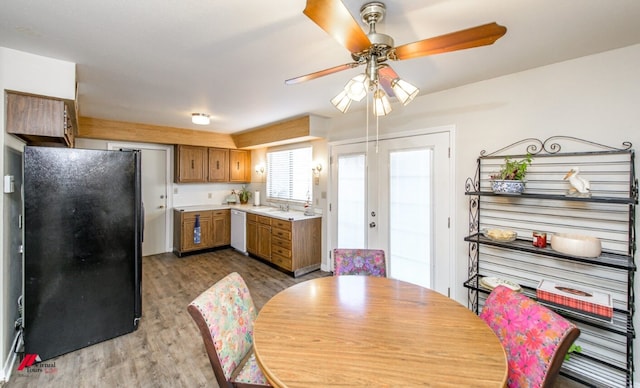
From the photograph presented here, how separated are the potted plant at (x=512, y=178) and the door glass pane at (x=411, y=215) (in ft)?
2.45

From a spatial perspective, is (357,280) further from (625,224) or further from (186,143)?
(186,143)

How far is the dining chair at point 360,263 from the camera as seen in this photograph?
7.76 ft

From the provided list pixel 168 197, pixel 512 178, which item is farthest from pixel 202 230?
pixel 512 178

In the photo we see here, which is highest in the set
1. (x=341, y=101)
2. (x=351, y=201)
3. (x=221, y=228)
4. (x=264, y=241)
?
(x=341, y=101)

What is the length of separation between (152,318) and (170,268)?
68.3 inches

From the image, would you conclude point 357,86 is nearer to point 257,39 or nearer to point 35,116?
point 257,39

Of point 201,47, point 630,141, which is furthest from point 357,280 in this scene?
point 630,141

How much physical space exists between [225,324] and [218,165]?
475cm

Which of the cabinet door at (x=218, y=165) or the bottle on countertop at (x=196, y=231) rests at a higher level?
the cabinet door at (x=218, y=165)

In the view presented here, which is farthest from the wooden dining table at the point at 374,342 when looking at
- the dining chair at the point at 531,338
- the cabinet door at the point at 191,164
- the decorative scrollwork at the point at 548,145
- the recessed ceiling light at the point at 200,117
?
the cabinet door at the point at 191,164

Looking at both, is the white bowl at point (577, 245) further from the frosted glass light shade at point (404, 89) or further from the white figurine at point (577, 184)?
the frosted glass light shade at point (404, 89)

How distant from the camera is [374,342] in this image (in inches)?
48.7

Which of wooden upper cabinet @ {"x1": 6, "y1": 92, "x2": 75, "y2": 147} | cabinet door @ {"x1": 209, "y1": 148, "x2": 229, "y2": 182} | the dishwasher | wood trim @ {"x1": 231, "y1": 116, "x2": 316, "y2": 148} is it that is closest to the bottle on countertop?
the dishwasher

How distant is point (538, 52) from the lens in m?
2.03
